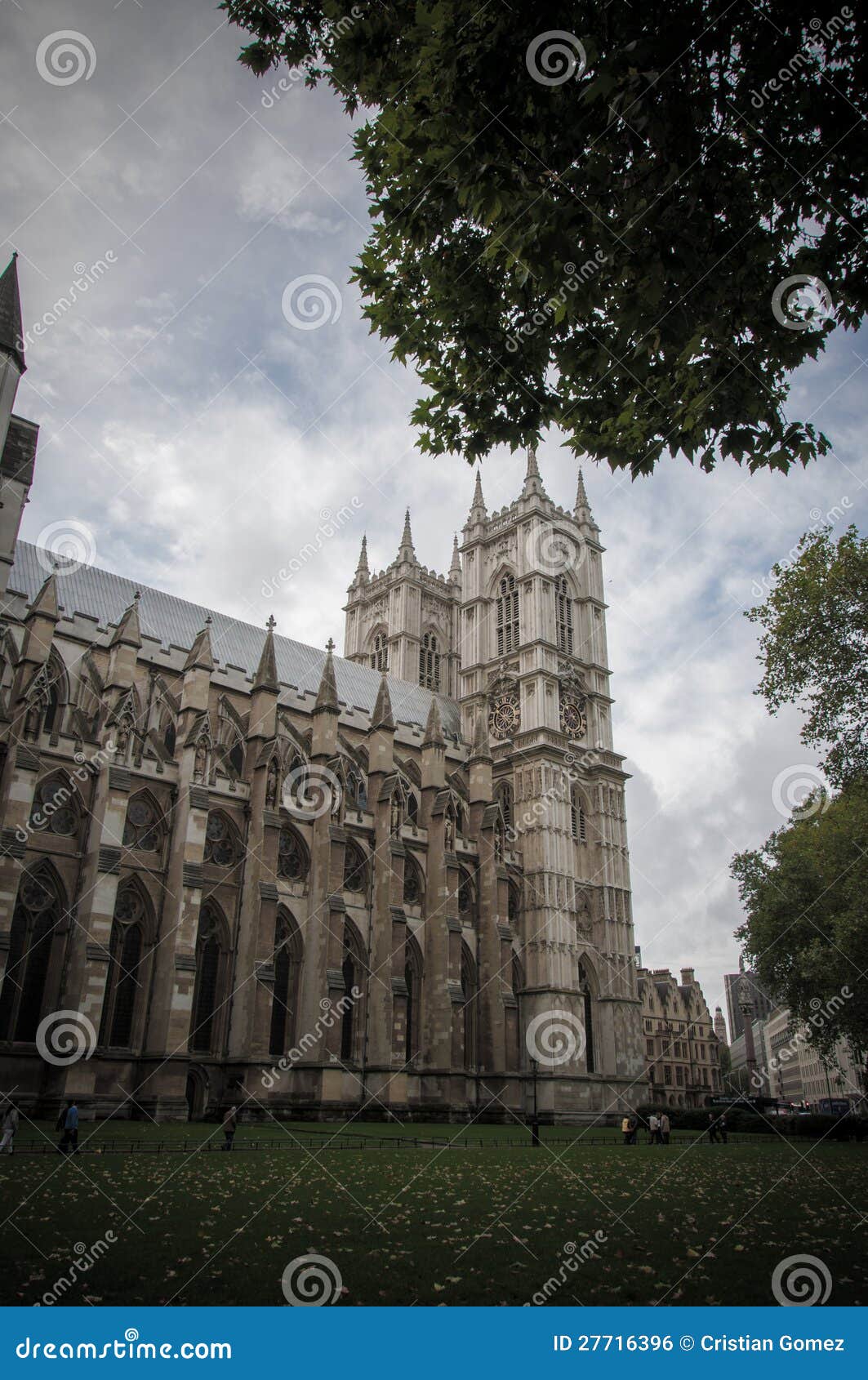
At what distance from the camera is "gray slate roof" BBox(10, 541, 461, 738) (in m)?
36.4

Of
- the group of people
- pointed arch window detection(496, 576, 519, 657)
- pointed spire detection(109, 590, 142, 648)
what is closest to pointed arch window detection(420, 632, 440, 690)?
pointed arch window detection(496, 576, 519, 657)

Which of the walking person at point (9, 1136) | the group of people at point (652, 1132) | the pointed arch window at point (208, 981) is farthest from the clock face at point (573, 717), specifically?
the walking person at point (9, 1136)

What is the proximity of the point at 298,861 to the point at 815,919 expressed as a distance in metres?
20.1

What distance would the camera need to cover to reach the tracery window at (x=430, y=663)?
191 feet

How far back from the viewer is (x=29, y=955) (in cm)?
2809

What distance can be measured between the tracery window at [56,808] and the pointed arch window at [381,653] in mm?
29725

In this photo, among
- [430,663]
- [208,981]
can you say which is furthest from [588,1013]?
[430,663]

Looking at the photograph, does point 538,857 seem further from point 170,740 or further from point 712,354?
point 712,354

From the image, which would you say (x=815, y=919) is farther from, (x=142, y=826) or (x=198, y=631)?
(x=198, y=631)

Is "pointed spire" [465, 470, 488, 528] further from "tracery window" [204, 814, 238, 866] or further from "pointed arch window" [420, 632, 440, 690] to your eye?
"tracery window" [204, 814, 238, 866]

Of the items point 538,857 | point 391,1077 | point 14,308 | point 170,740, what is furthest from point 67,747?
point 538,857

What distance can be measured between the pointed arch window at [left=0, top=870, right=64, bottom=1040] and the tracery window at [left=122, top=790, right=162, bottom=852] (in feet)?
10.5

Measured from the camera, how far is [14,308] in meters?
23.2

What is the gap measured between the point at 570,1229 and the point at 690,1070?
83.7 meters
